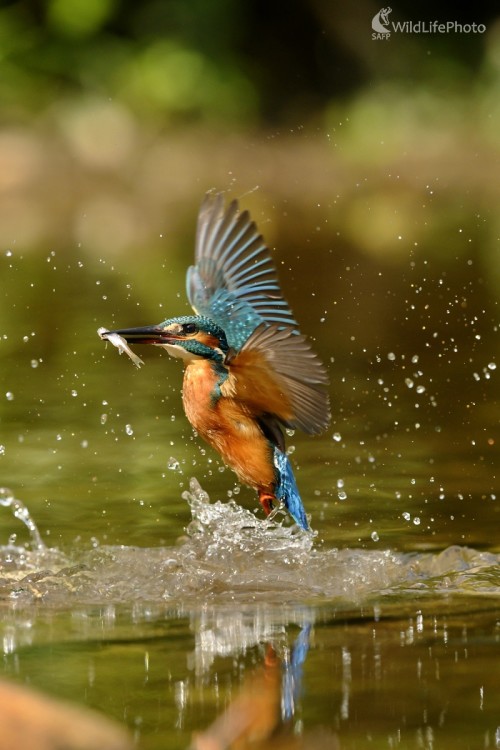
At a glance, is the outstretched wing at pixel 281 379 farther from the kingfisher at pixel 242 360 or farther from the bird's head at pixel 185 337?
the bird's head at pixel 185 337

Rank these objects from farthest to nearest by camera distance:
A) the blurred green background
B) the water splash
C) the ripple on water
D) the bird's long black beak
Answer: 1. the blurred green background
2. the water splash
3. the bird's long black beak
4. the ripple on water

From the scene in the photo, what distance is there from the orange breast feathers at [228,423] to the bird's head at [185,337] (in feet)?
0.16

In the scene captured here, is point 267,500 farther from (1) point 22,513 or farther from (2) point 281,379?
(1) point 22,513

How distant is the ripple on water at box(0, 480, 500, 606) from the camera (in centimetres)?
485

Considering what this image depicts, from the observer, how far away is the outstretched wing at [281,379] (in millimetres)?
4945

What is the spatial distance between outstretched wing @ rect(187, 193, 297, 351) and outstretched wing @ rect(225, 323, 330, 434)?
1.85ft

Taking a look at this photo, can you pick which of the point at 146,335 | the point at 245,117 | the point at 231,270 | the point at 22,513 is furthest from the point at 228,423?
the point at 245,117

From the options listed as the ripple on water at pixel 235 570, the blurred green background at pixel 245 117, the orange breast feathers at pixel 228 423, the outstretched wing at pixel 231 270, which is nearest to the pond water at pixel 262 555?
the ripple on water at pixel 235 570

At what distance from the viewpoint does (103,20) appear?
20.4m

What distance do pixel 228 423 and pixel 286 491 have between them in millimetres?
333

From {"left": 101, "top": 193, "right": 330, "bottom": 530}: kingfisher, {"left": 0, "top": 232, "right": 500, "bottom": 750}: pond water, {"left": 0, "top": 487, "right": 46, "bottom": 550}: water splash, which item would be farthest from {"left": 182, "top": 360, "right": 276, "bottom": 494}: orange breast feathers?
{"left": 0, "top": 487, "right": 46, "bottom": 550}: water splash

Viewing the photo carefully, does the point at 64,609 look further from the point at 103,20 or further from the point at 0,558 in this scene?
the point at 103,20

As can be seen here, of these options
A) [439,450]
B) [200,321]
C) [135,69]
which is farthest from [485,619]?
[135,69]

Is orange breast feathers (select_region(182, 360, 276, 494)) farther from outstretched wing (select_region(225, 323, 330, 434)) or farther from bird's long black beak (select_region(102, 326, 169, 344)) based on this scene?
bird's long black beak (select_region(102, 326, 169, 344))
